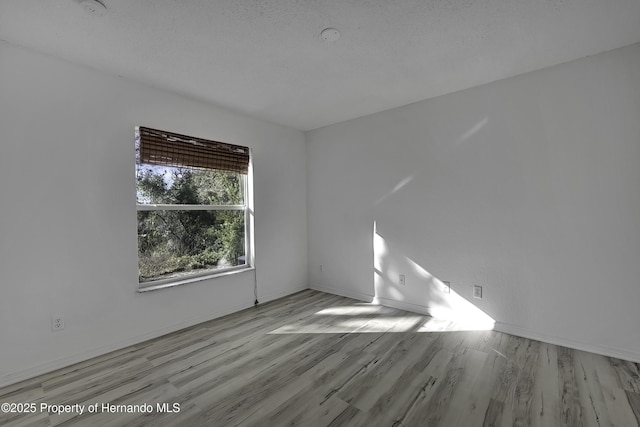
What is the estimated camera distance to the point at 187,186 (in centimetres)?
317

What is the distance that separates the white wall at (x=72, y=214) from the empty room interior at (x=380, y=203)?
0.01m

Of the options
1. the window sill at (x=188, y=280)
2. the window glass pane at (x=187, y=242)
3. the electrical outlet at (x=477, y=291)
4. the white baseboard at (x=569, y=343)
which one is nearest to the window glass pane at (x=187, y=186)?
the window glass pane at (x=187, y=242)

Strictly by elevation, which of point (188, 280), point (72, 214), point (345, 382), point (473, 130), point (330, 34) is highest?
point (330, 34)

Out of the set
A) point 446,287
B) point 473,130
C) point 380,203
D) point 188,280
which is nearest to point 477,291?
point 446,287

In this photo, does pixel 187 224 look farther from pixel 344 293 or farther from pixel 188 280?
pixel 344 293

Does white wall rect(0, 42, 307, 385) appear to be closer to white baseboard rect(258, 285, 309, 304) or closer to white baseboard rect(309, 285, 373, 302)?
white baseboard rect(258, 285, 309, 304)

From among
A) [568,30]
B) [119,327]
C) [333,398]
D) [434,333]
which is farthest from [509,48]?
[119,327]

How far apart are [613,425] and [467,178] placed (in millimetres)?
2087

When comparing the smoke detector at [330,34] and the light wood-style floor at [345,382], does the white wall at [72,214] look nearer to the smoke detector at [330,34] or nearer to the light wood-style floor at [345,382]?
the light wood-style floor at [345,382]

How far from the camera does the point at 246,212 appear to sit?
3.76m

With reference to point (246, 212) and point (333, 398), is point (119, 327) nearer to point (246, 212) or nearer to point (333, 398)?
point (246, 212)

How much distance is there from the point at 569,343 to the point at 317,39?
3.26m

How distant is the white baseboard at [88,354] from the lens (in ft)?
6.89

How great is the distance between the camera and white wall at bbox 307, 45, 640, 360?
229cm
